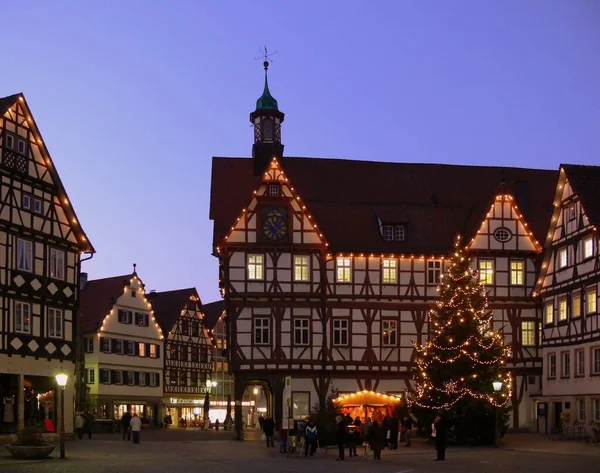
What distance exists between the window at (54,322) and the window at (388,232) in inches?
776

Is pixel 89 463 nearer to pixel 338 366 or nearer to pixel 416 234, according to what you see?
pixel 338 366

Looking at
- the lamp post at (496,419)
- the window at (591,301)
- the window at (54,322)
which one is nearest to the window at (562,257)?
the window at (591,301)

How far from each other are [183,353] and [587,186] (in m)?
48.6

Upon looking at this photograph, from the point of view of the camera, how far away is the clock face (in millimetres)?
56438

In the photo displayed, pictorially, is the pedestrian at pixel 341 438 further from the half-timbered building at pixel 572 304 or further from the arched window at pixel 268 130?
the arched window at pixel 268 130

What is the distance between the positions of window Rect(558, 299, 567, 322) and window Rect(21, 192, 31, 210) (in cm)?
2716

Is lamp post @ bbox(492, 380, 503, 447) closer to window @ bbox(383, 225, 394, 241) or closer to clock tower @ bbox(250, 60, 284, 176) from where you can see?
window @ bbox(383, 225, 394, 241)

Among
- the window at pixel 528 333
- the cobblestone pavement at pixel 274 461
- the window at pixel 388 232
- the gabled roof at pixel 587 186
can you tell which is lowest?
the cobblestone pavement at pixel 274 461

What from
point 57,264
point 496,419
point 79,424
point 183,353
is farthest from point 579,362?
point 183,353

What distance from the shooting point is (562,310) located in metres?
53.9

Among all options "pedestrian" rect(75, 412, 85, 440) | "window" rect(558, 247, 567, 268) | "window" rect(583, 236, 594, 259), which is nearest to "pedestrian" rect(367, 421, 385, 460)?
→ "window" rect(583, 236, 594, 259)

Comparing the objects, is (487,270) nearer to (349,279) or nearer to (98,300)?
(349,279)

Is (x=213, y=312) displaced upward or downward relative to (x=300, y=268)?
downward

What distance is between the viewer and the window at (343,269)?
57.7m
